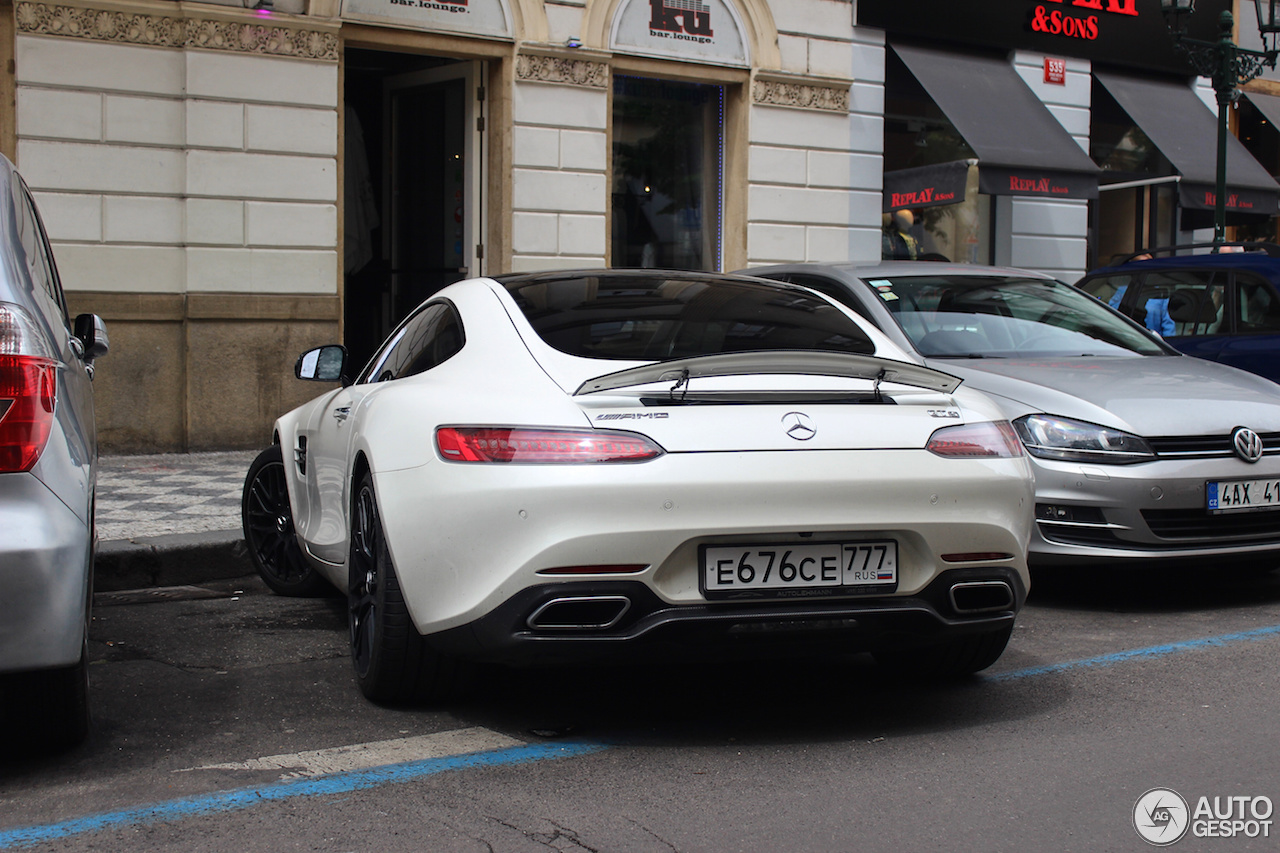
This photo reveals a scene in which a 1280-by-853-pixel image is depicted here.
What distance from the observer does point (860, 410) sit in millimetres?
3793

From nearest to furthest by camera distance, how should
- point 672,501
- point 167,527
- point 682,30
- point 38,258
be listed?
1. point 672,501
2. point 38,258
3. point 167,527
4. point 682,30

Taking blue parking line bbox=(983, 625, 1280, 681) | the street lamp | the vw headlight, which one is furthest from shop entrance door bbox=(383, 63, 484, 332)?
→ blue parking line bbox=(983, 625, 1280, 681)

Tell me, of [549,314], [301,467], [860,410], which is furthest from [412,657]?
[301,467]

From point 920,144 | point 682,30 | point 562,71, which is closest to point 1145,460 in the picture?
point 562,71

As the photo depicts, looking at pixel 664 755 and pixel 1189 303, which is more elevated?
pixel 1189 303

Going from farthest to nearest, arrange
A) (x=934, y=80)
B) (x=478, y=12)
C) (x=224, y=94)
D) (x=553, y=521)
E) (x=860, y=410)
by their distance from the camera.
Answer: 1. (x=934, y=80)
2. (x=478, y=12)
3. (x=224, y=94)
4. (x=860, y=410)
5. (x=553, y=521)

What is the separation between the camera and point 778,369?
3.83 m

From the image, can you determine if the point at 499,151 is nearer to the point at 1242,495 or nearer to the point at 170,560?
the point at 170,560

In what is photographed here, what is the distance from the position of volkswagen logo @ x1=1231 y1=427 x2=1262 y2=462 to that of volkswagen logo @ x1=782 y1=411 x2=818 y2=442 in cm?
288

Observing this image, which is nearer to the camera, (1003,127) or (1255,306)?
(1255,306)

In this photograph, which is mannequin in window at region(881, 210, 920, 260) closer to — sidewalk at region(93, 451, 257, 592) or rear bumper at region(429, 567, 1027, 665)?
sidewalk at region(93, 451, 257, 592)

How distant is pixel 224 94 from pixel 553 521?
29.2 feet

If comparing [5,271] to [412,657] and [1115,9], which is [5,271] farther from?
[1115,9]

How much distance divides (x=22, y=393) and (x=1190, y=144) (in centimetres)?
1650
